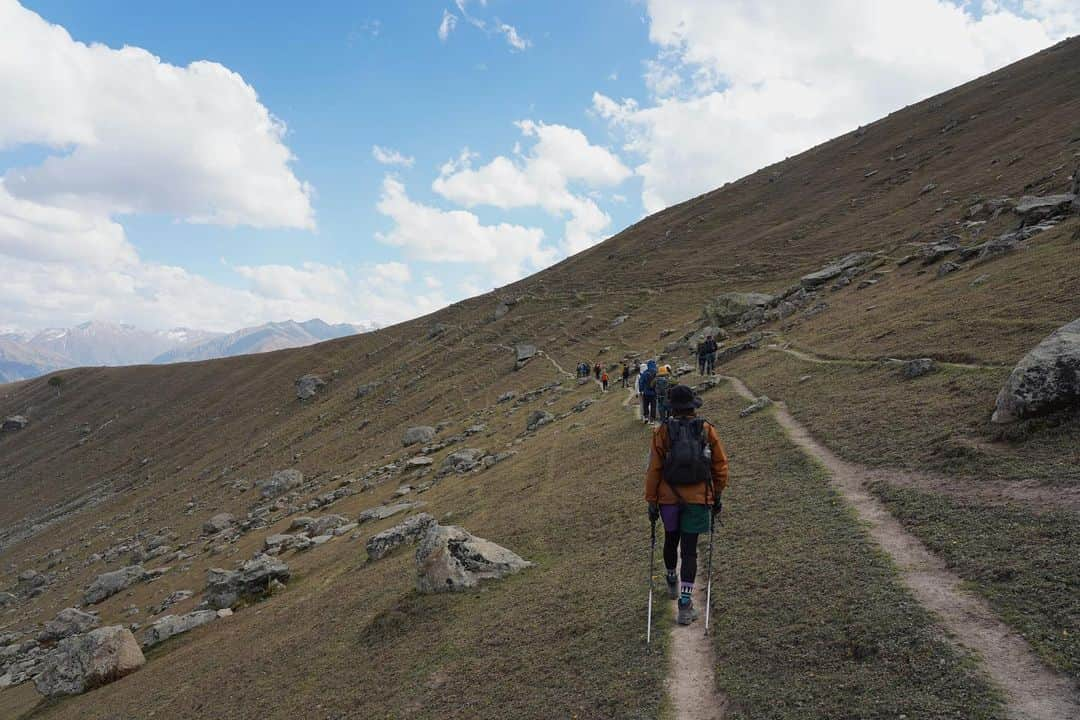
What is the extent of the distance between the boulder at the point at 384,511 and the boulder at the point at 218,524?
23953mm

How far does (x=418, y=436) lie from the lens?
191 feet

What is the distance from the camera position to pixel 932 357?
69.5ft

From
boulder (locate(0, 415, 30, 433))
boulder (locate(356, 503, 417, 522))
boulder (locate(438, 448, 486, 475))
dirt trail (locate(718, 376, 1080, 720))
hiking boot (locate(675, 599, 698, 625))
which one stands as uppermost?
boulder (locate(0, 415, 30, 433))

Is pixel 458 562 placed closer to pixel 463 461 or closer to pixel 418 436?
pixel 463 461

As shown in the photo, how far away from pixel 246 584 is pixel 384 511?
8790 millimetres

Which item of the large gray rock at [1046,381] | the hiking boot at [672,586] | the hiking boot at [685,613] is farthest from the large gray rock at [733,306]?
the hiking boot at [685,613]

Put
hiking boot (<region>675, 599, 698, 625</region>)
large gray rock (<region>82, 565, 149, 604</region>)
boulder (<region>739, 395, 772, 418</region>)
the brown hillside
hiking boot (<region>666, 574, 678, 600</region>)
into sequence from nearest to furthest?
the brown hillside
hiking boot (<region>675, 599, 698, 625</region>)
hiking boot (<region>666, 574, 678, 600</region>)
boulder (<region>739, 395, 772, 418</region>)
large gray rock (<region>82, 565, 149, 604</region>)

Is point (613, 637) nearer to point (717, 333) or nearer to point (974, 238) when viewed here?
point (717, 333)

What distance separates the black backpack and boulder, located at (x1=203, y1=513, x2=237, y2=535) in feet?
178

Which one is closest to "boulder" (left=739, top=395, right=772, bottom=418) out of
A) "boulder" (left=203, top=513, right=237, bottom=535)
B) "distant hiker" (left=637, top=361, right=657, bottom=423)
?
"distant hiker" (left=637, top=361, right=657, bottom=423)

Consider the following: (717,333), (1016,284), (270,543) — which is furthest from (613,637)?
(717,333)

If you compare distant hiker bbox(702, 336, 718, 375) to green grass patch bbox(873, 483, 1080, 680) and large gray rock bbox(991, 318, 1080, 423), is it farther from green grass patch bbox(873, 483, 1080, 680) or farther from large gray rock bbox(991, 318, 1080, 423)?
green grass patch bbox(873, 483, 1080, 680)

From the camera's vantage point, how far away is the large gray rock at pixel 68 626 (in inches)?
1318

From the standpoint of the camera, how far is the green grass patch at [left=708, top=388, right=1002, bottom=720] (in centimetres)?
685
